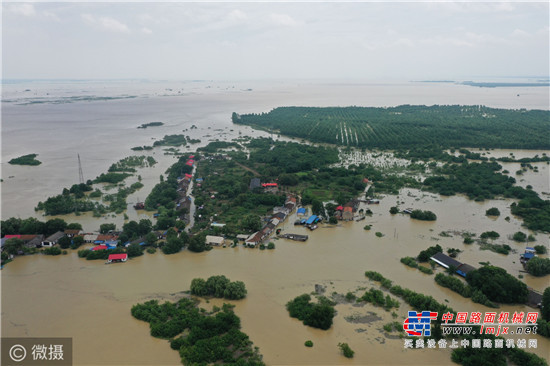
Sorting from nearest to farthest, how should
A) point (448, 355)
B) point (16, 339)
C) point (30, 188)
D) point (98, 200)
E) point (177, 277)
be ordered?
point (448, 355) → point (16, 339) → point (177, 277) → point (98, 200) → point (30, 188)

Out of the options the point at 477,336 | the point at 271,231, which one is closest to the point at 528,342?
the point at 477,336

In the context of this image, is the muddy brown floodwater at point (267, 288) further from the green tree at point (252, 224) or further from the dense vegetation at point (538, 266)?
the green tree at point (252, 224)

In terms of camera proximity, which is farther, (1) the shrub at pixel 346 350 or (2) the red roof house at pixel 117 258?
(2) the red roof house at pixel 117 258

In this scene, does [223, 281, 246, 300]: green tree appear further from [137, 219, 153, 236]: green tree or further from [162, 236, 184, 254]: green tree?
[137, 219, 153, 236]: green tree

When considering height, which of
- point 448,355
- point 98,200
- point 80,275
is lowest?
point 448,355

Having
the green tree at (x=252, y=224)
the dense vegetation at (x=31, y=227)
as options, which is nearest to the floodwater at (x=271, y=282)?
the green tree at (x=252, y=224)

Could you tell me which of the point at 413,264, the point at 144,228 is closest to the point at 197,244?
the point at 144,228

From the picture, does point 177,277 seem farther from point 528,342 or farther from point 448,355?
point 528,342
